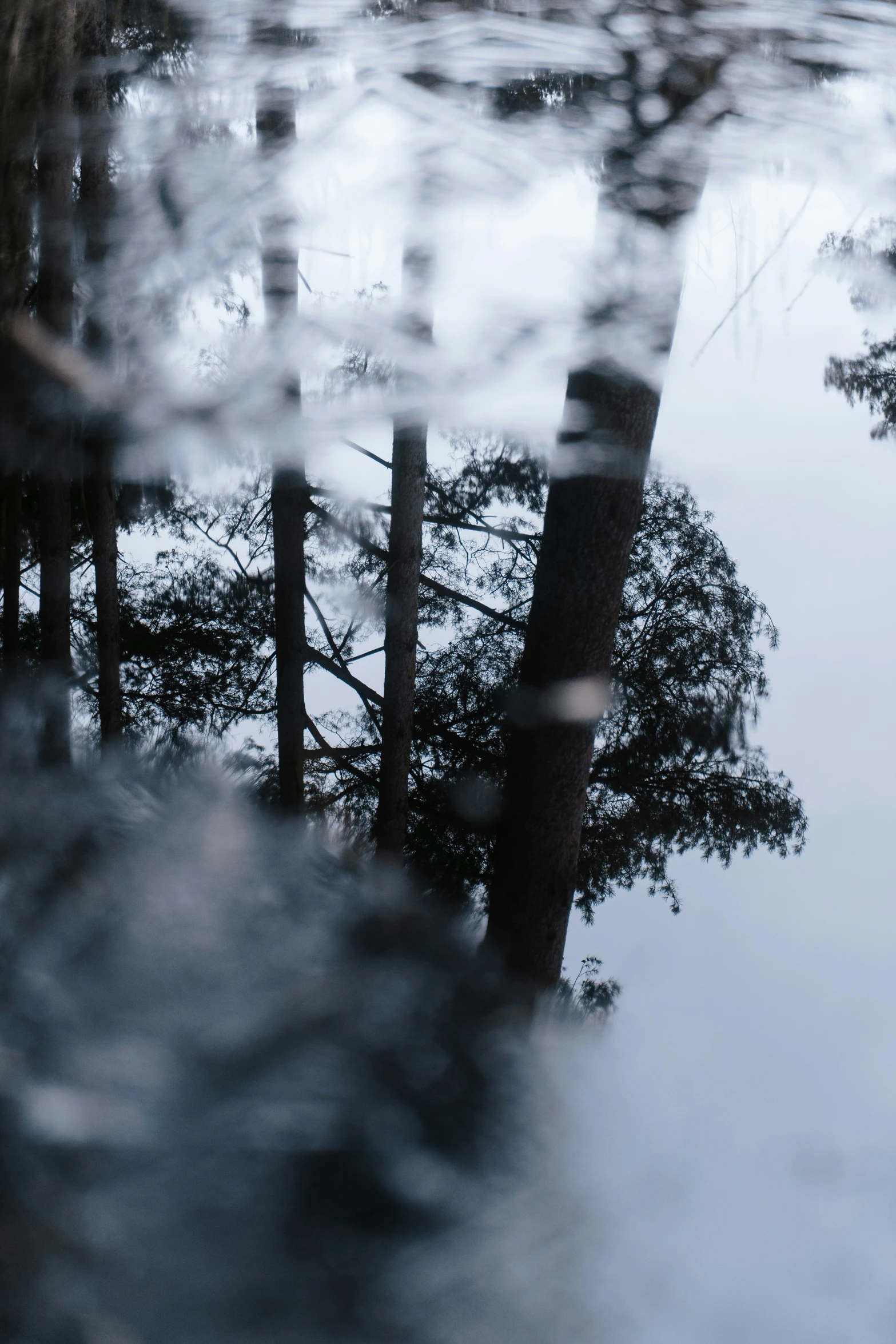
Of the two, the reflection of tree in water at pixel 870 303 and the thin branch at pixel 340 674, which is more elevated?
the reflection of tree in water at pixel 870 303

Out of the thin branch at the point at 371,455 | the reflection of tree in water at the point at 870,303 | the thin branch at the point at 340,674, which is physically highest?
the reflection of tree in water at the point at 870,303

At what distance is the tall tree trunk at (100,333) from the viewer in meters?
1.87

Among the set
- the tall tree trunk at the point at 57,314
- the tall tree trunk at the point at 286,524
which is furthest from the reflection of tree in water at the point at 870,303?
the tall tree trunk at the point at 57,314

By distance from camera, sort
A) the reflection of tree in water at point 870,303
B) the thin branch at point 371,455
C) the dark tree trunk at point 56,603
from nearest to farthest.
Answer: the dark tree trunk at point 56,603 → the thin branch at point 371,455 → the reflection of tree in water at point 870,303

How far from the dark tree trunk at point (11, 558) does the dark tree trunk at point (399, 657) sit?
0.80 meters

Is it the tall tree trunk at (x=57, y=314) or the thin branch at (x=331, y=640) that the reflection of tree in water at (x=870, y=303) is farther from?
the tall tree trunk at (x=57, y=314)

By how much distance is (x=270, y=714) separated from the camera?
5.90ft

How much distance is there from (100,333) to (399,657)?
3.38 feet

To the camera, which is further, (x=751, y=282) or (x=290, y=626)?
(x=751, y=282)

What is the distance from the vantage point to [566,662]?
2014 millimetres

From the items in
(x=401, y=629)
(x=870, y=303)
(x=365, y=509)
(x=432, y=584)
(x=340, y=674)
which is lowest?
(x=340, y=674)

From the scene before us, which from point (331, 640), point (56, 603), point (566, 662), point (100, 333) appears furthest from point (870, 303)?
point (56, 603)

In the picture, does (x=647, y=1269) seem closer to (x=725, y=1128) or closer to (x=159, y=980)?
(x=725, y=1128)

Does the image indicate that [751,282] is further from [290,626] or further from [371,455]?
[290,626]
